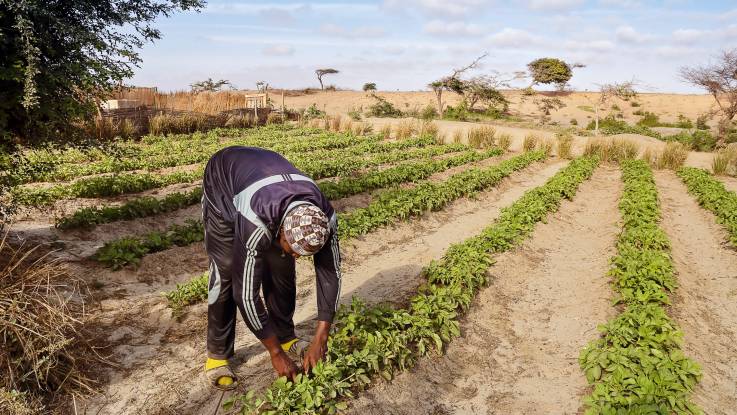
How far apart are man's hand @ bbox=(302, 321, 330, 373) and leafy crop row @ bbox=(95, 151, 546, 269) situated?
340 centimetres

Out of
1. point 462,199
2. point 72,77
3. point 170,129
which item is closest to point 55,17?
point 72,77

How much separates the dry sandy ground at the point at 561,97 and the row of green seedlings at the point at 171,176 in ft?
63.4

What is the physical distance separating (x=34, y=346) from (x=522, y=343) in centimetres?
388

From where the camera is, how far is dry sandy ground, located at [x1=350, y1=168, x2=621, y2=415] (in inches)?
143

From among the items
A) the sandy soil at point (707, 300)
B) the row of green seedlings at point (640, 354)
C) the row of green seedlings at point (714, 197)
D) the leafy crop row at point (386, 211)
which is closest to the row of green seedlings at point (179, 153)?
the leafy crop row at point (386, 211)

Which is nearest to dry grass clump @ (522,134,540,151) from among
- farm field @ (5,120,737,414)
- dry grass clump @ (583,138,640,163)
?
dry grass clump @ (583,138,640,163)

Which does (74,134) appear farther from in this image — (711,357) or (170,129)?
(170,129)

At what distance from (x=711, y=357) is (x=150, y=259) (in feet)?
18.9

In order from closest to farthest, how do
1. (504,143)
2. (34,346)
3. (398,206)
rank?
1. (34,346)
2. (398,206)
3. (504,143)

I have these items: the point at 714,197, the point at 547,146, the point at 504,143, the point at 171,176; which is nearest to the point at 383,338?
the point at 171,176

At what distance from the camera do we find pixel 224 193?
122 inches

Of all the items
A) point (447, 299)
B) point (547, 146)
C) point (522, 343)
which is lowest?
point (522, 343)

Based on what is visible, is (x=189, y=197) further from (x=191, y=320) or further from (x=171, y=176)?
(x=191, y=320)

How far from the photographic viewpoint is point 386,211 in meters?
7.70
